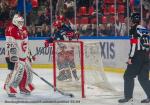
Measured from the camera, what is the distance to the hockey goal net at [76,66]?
8.37 metres

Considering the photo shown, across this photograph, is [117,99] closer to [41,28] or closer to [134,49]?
[134,49]

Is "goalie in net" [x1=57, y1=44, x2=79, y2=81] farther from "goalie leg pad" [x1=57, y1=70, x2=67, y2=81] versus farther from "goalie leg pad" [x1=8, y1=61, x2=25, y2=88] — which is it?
"goalie leg pad" [x1=8, y1=61, x2=25, y2=88]

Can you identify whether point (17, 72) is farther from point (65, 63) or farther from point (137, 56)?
point (137, 56)

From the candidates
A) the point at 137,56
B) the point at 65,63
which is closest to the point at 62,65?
the point at 65,63

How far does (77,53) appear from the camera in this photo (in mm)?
8430

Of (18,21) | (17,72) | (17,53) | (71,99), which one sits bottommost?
(71,99)

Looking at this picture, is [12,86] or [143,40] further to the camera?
[12,86]

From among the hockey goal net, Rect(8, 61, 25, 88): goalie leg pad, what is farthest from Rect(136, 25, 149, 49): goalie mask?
Rect(8, 61, 25, 88): goalie leg pad

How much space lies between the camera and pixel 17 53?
7.93 metres

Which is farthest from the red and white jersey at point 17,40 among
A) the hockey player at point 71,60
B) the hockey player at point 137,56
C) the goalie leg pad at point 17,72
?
the hockey player at point 137,56

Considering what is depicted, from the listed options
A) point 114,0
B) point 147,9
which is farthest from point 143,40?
point 114,0

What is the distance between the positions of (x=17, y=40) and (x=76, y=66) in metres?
1.16

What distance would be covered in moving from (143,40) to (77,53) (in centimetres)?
156

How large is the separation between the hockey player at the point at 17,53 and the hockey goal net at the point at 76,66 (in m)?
0.57
